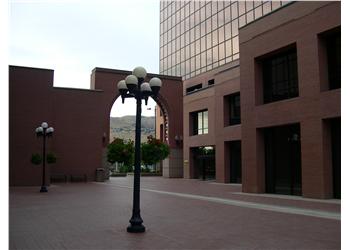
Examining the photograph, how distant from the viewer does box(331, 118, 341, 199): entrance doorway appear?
20.4 m

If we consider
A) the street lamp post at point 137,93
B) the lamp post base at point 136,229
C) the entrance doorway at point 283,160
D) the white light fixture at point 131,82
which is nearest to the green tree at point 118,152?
the entrance doorway at point 283,160

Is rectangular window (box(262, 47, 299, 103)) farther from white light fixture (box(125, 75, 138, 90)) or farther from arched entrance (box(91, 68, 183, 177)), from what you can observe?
arched entrance (box(91, 68, 183, 177))

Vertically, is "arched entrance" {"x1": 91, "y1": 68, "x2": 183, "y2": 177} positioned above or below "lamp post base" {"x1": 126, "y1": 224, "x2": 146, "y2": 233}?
above

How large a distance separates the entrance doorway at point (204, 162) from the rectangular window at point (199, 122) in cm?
197

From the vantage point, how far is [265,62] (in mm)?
25547

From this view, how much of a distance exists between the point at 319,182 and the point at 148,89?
Answer: 12121 mm

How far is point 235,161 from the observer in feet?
127

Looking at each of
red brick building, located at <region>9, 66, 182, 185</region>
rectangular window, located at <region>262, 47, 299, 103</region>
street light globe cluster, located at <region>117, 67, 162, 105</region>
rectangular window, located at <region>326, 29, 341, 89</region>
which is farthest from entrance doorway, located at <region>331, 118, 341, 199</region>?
red brick building, located at <region>9, 66, 182, 185</region>

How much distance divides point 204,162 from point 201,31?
20.2 meters

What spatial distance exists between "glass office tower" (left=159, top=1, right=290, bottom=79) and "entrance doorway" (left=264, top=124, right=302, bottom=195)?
22994 millimetres
